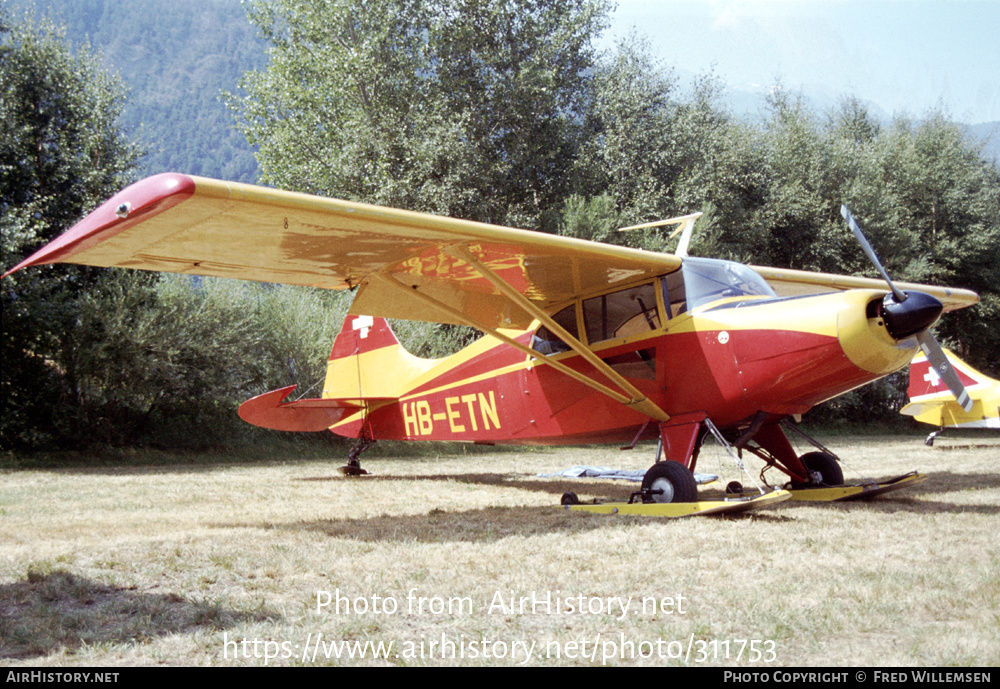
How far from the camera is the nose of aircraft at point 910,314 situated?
5426 mm

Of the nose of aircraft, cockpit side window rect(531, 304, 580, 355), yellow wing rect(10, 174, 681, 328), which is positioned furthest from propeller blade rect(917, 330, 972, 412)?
cockpit side window rect(531, 304, 580, 355)

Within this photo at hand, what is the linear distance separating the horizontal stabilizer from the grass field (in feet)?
7.90

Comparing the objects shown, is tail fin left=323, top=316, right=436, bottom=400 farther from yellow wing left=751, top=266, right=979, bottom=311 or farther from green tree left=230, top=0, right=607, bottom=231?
green tree left=230, top=0, right=607, bottom=231

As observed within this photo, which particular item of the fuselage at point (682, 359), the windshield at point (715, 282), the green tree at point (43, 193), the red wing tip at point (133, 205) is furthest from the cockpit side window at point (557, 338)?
the green tree at point (43, 193)

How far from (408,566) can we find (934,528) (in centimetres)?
397

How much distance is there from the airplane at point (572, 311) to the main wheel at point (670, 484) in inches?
0.5

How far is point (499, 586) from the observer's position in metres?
3.80

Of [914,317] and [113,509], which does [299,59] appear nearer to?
[113,509]

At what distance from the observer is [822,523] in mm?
5719

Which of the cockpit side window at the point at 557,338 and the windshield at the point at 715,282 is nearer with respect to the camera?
the windshield at the point at 715,282

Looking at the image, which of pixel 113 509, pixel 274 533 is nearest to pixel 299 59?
pixel 113 509

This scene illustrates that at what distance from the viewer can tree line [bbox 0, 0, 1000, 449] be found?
14.8 metres

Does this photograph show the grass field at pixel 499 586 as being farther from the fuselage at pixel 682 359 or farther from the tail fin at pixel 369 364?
the tail fin at pixel 369 364

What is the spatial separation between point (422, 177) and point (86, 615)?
60.9 feet
